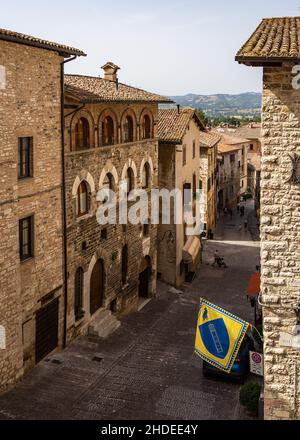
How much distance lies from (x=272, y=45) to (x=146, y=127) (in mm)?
14339

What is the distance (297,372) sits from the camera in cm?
1184

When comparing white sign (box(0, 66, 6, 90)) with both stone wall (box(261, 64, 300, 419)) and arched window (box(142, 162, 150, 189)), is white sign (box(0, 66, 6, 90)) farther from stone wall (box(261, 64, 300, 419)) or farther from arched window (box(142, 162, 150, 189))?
arched window (box(142, 162, 150, 189))

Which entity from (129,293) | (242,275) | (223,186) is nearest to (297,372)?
(129,293)

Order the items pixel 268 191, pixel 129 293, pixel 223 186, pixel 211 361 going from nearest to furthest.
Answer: pixel 268 191 < pixel 211 361 < pixel 129 293 < pixel 223 186

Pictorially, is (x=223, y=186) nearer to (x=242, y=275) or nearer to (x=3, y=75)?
(x=242, y=275)

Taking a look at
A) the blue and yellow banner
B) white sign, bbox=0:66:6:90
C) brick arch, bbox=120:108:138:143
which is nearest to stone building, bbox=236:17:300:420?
the blue and yellow banner

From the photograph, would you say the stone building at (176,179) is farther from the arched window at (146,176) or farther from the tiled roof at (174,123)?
the arched window at (146,176)

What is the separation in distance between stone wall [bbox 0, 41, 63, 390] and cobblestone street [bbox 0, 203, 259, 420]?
1005 mm

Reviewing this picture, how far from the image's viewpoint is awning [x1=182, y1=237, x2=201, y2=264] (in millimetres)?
30562

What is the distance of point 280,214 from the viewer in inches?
446

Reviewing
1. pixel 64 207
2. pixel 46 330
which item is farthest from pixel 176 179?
pixel 46 330

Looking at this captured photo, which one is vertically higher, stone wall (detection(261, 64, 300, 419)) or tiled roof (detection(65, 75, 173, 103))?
tiled roof (detection(65, 75, 173, 103))

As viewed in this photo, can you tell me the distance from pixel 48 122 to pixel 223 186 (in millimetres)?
42526

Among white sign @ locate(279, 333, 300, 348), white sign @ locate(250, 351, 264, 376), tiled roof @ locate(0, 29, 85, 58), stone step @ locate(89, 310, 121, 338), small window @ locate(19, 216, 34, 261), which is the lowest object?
stone step @ locate(89, 310, 121, 338)
